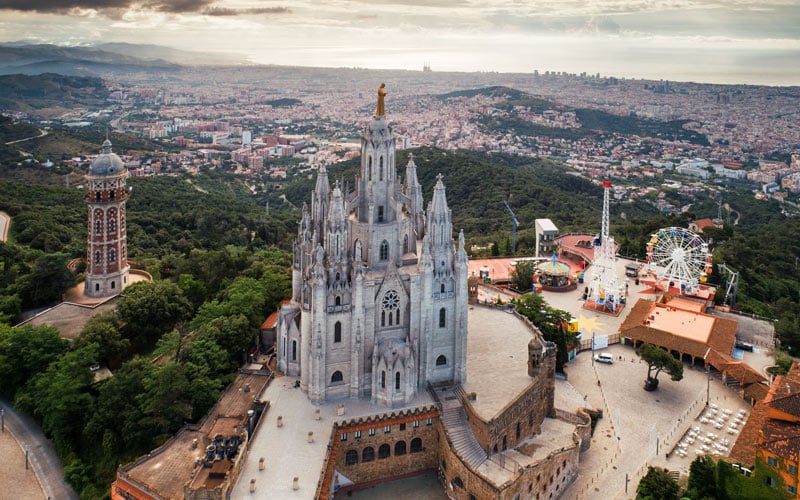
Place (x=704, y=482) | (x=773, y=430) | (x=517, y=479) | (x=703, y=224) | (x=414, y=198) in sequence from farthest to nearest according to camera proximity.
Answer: (x=703, y=224)
(x=414, y=198)
(x=773, y=430)
(x=704, y=482)
(x=517, y=479)

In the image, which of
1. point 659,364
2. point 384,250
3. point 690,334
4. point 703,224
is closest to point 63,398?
point 384,250

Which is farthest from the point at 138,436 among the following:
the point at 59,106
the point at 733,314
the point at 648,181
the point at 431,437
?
the point at 59,106

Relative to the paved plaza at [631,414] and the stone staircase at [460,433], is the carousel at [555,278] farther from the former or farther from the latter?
the stone staircase at [460,433]

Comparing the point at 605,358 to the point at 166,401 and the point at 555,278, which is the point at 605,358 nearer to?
the point at 555,278

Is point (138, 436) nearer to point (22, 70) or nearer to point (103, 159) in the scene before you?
point (103, 159)

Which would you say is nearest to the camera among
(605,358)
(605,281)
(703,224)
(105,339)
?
(105,339)
